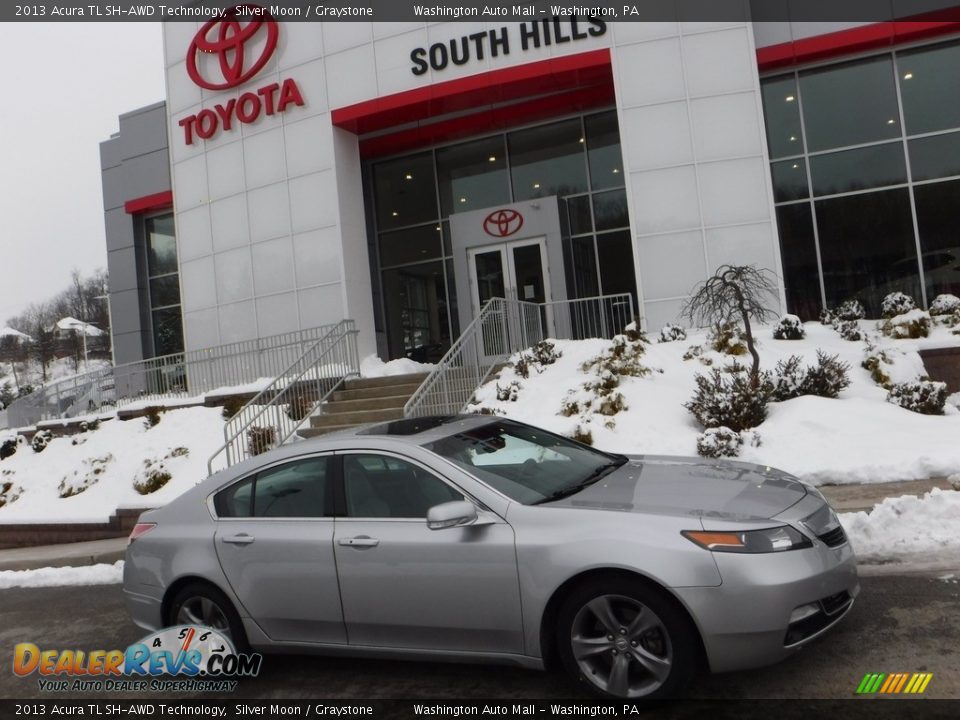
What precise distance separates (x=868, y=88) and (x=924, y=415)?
964 centimetres

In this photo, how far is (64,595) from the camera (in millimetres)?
7750

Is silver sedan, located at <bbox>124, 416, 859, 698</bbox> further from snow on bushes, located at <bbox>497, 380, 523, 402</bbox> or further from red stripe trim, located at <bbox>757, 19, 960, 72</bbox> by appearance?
red stripe trim, located at <bbox>757, 19, 960, 72</bbox>

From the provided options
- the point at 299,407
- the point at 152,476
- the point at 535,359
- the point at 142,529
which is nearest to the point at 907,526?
the point at 142,529

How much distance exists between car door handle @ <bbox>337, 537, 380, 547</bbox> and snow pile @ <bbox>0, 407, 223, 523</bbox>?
803 centimetres

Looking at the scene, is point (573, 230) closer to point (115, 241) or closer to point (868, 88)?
point (868, 88)

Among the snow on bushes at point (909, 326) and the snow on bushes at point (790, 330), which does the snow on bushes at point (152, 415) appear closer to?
the snow on bushes at point (790, 330)

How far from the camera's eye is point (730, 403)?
368 inches

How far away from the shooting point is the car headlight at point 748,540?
351cm

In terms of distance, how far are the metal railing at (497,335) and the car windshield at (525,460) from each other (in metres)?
5.62

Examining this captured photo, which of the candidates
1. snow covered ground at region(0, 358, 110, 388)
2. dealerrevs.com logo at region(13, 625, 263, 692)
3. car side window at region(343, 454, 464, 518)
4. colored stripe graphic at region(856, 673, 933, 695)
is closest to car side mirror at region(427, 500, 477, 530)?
car side window at region(343, 454, 464, 518)

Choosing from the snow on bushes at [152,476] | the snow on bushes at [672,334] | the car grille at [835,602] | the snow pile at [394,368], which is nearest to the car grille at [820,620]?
the car grille at [835,602]

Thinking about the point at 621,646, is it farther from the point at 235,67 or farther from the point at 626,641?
the point at 235,67

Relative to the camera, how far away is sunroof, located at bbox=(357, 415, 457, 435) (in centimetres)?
482

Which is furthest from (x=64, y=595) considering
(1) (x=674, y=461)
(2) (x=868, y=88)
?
(2) (x=868, y=88)
